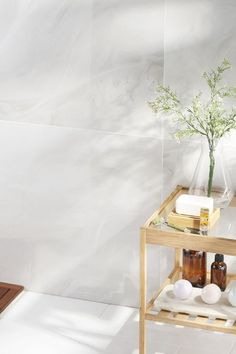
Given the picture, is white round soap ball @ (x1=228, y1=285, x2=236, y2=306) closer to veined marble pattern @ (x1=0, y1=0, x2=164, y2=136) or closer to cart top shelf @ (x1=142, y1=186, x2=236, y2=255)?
cart top shelf @ (x1=142, y1=186, x2=236, y2=255)

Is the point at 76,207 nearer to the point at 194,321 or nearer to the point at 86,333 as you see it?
the point at 86,333

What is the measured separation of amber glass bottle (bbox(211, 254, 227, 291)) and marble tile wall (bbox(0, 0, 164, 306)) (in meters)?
0.38

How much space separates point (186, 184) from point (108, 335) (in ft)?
2.17

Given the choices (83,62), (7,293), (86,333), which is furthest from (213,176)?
(7,293)

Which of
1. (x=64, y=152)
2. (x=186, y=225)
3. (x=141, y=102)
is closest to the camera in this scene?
(x=186, y=225)

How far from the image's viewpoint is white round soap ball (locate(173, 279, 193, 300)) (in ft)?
9.46

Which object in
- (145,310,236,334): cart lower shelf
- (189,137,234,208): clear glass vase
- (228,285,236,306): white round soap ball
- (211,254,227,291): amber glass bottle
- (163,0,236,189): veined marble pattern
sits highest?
(163,0,236,189): veined marble pattern

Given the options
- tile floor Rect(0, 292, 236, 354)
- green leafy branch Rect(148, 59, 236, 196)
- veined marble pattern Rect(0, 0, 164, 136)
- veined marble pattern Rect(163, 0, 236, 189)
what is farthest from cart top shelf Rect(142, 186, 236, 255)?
tile floor Rect(0, 292, 236, 354)

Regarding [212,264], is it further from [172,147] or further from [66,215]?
[66,215]

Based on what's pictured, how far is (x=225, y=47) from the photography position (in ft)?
9.63

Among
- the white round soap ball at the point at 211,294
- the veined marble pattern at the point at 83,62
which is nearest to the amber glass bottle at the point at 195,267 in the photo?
the white round soap ball at the point at 211,294

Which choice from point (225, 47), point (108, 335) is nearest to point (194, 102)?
point (225, 47)

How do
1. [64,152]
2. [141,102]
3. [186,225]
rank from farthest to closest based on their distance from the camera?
1. [64,152]
2. [141,102]
3. [186,225]

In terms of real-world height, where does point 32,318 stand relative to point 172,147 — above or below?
below
